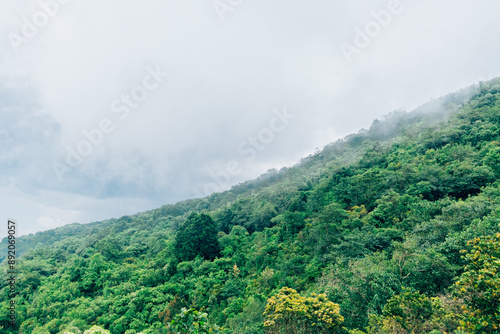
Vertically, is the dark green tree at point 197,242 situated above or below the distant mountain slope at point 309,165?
below

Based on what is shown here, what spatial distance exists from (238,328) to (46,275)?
29988 mm

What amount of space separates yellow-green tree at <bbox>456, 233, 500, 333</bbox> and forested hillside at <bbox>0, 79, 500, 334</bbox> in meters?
0.03

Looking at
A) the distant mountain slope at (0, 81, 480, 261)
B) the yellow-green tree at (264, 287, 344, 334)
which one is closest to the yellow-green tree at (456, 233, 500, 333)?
the yellow-green tree at (264, 287, 344, 334)

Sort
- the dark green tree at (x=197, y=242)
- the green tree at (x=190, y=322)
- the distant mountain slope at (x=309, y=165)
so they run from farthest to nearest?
the distant mountain slope at (x=309, y=165) < the dark green tree at (x=197, y=242) < the green tree at (x=190, y=322)

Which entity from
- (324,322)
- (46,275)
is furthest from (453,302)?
(46,275)

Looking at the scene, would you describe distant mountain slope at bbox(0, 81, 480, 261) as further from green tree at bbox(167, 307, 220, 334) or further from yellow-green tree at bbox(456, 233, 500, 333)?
green tree at bbox(167, 307, 220, 334)

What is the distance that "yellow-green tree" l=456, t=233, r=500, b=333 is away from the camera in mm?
5812

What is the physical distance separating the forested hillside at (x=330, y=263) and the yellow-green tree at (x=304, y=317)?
0.05 m

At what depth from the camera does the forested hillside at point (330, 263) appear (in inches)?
352

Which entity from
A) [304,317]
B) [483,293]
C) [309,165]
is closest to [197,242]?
[304,317]

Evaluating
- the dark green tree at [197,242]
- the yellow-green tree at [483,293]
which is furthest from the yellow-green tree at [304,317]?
the dark green tree at [197,242]

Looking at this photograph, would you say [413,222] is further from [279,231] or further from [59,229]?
[59,229]

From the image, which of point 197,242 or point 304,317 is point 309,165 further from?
point 304,317

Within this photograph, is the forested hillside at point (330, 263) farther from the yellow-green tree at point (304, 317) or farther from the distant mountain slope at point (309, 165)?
the distant mountain slope at point (309, 165)
